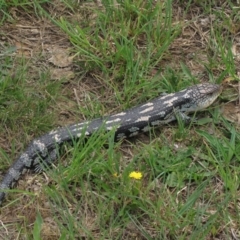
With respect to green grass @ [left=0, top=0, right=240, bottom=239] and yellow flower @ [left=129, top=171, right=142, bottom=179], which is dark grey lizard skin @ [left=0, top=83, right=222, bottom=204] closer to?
green grass @ [left=0, top=0, right=240, bottom=239]

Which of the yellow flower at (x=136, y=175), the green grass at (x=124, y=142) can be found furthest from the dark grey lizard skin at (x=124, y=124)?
the yellow flower at (x=136, y=175)

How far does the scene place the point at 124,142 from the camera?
19.8ft

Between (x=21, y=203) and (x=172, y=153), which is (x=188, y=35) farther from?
(x=21, y=203)

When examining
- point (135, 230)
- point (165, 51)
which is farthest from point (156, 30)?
point (135, 230)

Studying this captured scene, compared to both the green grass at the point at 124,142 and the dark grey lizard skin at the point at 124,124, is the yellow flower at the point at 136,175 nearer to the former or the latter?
the green grass at the point at 124,142

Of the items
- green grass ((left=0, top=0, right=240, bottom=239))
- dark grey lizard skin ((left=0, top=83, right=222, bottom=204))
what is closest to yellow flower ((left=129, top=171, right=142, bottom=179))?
green grass ((left=0, top=0, right=240, bottom=239))

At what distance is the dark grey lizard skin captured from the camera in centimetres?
577

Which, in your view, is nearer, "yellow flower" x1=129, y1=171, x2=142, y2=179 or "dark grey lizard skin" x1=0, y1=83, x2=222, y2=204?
"yellow flower" x1=129, y1=171, x2=142, y2=179

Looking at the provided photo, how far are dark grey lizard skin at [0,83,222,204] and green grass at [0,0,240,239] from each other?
8cm

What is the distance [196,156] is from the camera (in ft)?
19.3

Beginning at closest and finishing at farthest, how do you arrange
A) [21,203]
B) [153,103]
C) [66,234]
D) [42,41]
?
[66,234] → [21,203] → [153,103] → [42,41]

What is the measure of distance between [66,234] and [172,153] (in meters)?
1.15

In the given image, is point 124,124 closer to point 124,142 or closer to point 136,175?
point 124,142

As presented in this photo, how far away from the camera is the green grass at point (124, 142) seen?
541cm
